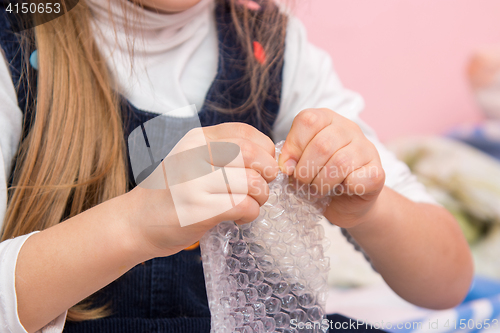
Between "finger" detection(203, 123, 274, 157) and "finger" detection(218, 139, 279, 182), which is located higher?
"finger" detection(203, 123, 274, 157)

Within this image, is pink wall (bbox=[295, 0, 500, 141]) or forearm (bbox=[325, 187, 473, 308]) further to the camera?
pink wall (bbox=[295, 0, 500, 141])

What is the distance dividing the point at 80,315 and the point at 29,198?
12cm

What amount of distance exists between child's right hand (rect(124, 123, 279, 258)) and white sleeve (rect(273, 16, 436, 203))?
25cm

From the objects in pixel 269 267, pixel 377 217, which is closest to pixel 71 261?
pixel 269 267

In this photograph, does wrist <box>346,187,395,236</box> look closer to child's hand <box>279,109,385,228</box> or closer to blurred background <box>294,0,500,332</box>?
child's hand <box>279,109,385,228</box>

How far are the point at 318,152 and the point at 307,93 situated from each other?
24 centimetres

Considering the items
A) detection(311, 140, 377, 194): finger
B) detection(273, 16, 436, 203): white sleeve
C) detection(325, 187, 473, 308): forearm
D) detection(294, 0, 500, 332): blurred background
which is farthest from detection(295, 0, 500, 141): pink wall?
detection(311, 140, 377, 194): finger

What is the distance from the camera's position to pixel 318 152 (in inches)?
13.3

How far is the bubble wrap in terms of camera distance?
0.36m

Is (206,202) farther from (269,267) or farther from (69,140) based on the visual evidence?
(69,140)

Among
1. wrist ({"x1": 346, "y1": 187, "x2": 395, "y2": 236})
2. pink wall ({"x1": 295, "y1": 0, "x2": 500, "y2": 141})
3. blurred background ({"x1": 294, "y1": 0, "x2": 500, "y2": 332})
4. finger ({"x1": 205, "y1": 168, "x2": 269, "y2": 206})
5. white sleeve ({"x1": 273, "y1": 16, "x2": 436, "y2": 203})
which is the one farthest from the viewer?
pink wall ({"x1": 295, "y1": 0, "x2": 500, "y2": 141})

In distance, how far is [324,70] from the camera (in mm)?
594

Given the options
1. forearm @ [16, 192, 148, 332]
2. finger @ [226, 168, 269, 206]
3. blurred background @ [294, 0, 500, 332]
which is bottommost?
blurred background @ [294, 0, 500, 332]

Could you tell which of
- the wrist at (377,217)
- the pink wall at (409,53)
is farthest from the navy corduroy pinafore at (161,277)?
the pink wall at (409,53)
